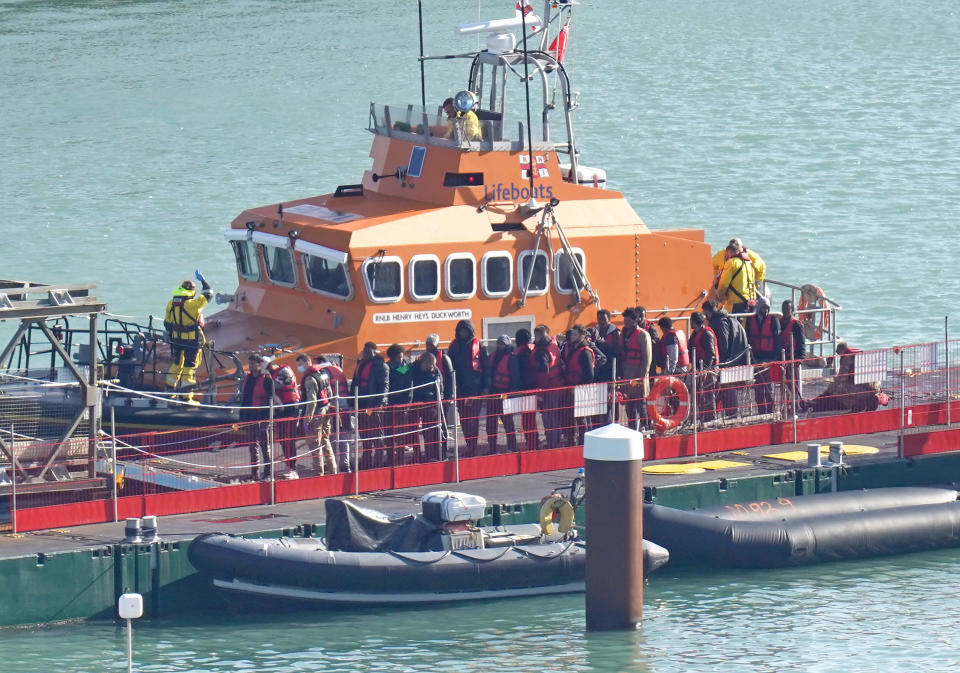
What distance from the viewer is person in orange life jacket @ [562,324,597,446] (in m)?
15.4

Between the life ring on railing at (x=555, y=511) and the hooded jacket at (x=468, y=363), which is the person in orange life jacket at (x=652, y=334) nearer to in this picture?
the hooded jacket at (x=468, y=363)

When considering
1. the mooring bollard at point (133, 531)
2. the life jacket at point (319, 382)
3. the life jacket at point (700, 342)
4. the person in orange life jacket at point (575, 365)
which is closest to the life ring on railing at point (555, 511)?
the person in orange life jacket at point (575, 365)

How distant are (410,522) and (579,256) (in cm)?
396

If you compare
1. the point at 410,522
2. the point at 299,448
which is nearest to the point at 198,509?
the point at 299,448

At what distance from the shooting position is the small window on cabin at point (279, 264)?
1661cm

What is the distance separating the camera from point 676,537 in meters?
14.4

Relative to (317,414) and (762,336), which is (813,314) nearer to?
(762,336)

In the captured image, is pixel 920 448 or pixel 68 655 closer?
pixel 68 655

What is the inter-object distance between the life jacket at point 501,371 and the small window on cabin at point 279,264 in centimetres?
237

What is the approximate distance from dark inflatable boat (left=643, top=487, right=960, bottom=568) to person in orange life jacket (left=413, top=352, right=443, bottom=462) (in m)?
1.92

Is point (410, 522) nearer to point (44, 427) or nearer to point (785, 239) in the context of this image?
point (44, 427)

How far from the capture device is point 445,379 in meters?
15.2

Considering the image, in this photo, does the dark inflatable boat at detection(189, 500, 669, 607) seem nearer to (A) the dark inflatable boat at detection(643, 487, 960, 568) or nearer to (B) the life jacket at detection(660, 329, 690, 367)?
(A) the dark inflatable boat at detection(643, 487, 960, 568)

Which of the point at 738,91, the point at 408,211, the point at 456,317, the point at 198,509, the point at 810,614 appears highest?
the point at 738,91
